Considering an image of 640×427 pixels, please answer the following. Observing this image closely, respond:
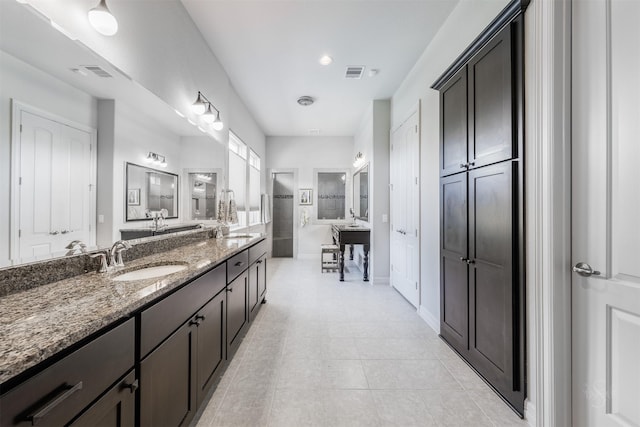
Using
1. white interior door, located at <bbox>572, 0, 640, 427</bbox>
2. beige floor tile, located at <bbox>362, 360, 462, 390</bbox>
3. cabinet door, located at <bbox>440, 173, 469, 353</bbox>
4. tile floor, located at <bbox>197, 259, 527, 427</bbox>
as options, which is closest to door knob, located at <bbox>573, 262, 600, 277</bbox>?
white interior door, located at <bbox>572, 0, 640, 427</bbox>

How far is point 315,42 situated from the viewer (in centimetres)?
283

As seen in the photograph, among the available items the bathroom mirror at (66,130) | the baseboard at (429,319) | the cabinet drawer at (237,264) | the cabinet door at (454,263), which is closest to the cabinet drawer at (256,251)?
the cabinet drawer at (237,264)

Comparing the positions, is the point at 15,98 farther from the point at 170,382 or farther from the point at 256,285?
the point at 256,285

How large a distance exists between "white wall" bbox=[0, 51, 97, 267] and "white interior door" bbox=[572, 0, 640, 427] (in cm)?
247

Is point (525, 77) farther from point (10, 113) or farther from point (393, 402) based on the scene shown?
point (10, 113)

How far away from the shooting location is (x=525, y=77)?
5.16 ft

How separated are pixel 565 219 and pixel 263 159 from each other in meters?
5.78

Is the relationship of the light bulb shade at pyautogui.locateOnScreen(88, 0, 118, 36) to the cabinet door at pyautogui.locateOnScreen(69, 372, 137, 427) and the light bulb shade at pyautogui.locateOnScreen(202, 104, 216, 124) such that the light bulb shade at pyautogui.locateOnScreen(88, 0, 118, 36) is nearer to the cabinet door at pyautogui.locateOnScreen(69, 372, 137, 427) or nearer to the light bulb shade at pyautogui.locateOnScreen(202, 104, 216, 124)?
the light bulb shade at pyautogui.locateOnScreen(202, 104, 216, 124)

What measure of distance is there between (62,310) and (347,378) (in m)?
1.77

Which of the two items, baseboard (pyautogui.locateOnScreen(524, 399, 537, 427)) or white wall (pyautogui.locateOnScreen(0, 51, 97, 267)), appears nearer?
white wall (pyautogui.locateOnScreen(0, 51, 97, 267))

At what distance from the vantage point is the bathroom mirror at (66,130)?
1027 mm

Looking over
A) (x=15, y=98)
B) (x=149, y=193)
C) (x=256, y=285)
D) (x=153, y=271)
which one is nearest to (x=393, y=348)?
(x=256, y=285)

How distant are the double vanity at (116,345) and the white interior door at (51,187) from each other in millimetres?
187

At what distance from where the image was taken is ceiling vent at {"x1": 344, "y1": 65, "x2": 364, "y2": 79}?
11.0 ft
